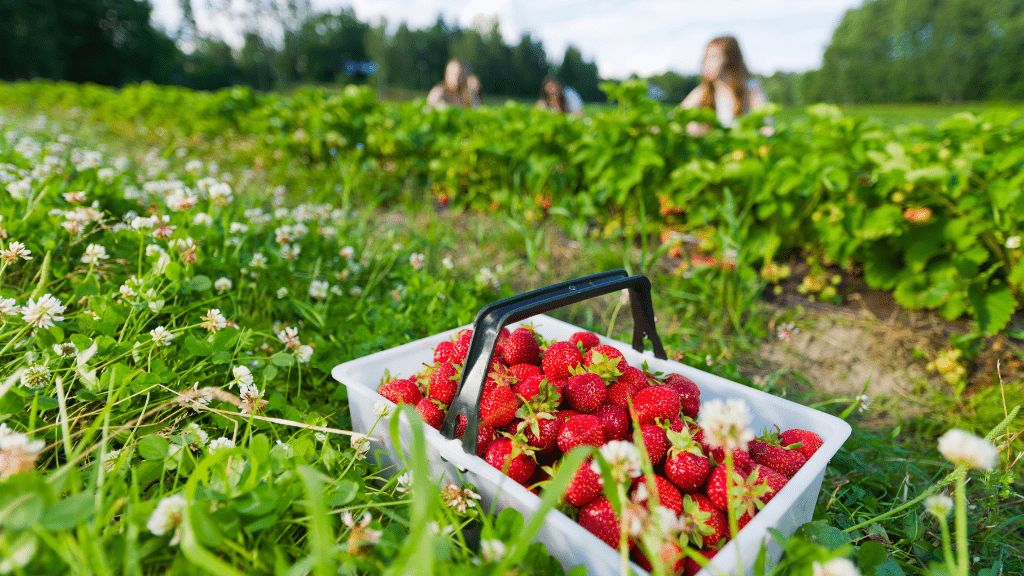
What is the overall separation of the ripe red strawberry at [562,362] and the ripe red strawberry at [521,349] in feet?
0.27

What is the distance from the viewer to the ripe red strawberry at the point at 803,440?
109 centimetres

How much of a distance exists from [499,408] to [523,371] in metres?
0.15

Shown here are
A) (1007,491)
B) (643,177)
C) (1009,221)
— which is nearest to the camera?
(1007,491)

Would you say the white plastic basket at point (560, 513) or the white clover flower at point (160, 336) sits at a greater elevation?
the white clover flower at point (160, 336)

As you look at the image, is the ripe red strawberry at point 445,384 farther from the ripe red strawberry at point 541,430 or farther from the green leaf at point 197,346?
the green leaf at point 197,346

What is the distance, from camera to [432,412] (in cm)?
116

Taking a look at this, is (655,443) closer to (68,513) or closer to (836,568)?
(836,568)

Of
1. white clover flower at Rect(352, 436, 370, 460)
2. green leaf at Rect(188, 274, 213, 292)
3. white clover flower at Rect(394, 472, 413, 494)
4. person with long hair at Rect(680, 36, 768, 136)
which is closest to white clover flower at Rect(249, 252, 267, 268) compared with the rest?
green leaf at Rect(188, 274, 213, 292)

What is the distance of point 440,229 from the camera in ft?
11.5

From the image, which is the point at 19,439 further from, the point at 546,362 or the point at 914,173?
the point at 914,173

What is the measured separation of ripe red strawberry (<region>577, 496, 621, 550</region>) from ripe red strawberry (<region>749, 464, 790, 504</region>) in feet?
0.87

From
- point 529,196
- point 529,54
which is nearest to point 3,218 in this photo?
point 529,196

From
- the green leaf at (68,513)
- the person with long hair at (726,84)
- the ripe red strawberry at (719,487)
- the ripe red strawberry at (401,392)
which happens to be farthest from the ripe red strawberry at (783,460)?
the person with long hair at (726,84)

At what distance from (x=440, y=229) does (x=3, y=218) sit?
2.16 m
